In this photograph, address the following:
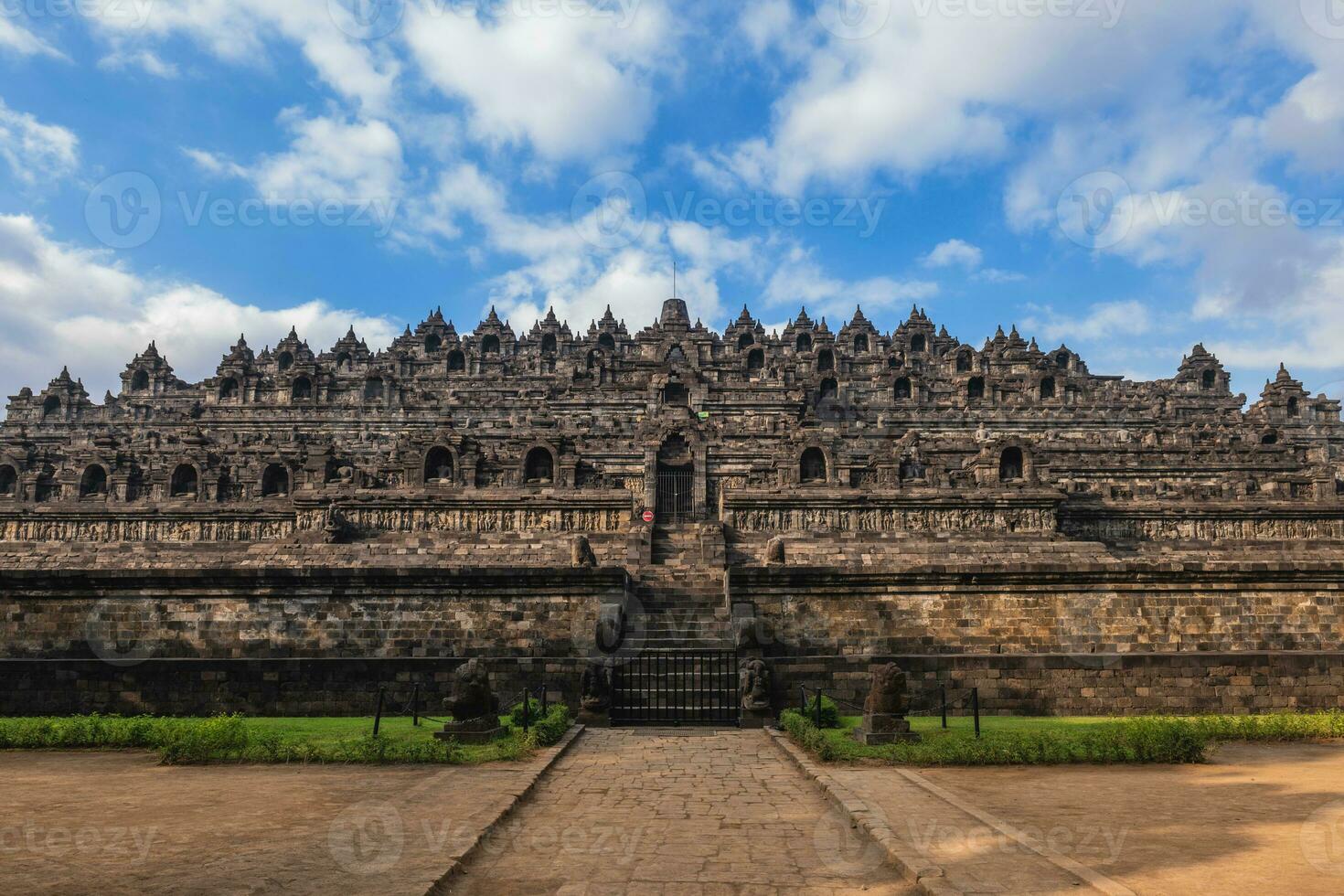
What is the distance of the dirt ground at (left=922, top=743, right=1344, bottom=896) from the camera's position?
6770 millimetres

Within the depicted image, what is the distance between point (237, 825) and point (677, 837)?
4.21 meters

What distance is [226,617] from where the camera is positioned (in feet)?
61.5

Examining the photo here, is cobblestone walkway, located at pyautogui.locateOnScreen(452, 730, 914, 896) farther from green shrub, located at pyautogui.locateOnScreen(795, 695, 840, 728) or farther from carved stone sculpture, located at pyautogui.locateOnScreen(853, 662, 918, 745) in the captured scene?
green shrub, located at pyautogui.locateOnScreen(795, 695, 840, 728)

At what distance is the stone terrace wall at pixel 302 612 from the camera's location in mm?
18484

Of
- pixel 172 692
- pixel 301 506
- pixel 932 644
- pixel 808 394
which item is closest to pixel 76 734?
pixel 172 692

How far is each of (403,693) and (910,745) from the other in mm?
9368

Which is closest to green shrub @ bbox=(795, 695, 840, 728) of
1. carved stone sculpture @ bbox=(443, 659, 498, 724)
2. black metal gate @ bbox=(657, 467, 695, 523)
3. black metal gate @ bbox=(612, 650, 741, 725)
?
black metal gate @ bbox=(612, 650, 741, 725)

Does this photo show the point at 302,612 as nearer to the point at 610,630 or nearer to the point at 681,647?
the point at 610,630

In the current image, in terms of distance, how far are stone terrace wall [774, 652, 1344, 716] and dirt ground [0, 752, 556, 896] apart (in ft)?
23.7

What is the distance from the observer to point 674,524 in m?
31.2

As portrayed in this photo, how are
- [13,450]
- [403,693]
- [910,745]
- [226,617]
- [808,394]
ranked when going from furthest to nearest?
[808,394], [13,450], [226,617], [403,693], [910,745]

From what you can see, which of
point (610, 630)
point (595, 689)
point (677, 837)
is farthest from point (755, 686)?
point (677, 837)

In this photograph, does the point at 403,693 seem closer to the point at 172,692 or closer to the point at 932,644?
the point at 172,692

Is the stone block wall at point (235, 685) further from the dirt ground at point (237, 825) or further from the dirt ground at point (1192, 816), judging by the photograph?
the dirt ground at point (1192, 816)
